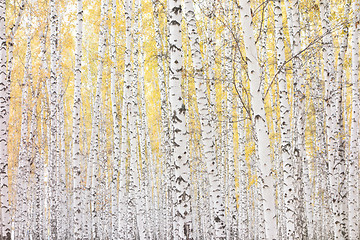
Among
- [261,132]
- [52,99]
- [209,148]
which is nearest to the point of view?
[261,132]

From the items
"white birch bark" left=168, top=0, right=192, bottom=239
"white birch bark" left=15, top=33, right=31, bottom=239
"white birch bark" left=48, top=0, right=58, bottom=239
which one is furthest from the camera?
"white birch bark" left=15, top=33, right=31, bottom=239

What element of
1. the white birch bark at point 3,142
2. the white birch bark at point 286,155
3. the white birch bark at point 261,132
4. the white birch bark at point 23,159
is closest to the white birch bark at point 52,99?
the white birch bark at point 23,159

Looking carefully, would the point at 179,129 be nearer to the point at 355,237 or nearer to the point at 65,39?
the point at 355,237

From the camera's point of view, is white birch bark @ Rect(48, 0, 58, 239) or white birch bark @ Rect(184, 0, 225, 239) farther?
white birch bark @ Rect(48, 0, 58, 239)

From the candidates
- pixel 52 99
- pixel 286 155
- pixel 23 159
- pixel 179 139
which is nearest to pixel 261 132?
pixel 179 139

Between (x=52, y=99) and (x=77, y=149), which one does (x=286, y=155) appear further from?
(x=52, y=99)

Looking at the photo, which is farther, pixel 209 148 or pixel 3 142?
pixel 3 142

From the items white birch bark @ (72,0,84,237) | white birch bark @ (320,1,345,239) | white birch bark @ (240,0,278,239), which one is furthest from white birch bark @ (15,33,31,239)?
white birch bark @ (320,1,345,239)

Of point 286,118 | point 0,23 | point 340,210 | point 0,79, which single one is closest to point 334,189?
point 340,210

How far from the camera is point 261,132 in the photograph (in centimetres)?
471

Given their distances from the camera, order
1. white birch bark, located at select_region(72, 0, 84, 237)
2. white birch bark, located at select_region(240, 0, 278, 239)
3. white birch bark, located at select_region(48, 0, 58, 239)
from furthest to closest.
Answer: white birch bark, located at select_region(48, 0, 58, 239), white birch bark, located at select_region(72, 0, 84, 237), white birch bark, located at select_region(240, 0, 278, 239)

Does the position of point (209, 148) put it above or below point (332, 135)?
below

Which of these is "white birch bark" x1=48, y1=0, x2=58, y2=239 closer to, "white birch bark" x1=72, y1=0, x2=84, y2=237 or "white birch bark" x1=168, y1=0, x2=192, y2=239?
"white birch bark" x1=72, y1=0, x2=84, y2=237

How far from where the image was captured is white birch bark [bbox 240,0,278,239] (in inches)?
181
